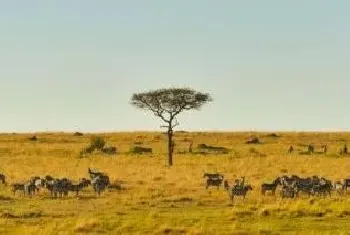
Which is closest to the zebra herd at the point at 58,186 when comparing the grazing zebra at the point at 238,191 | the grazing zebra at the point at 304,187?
the grazing zebra at the point at 238,191

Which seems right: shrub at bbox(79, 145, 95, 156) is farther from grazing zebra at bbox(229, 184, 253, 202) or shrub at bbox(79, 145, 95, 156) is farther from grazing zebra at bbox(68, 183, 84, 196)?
grazing zebra at bbox(229, 184, 253, 202)

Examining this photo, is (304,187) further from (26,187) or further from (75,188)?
(26,187)

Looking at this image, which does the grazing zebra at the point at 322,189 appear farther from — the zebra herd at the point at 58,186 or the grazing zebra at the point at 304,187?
the zebra herd at the point at 58,186

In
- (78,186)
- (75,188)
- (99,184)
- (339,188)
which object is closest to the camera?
(75,188)

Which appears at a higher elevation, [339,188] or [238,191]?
[238,191]

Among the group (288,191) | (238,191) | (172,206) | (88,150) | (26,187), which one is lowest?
(172,206)

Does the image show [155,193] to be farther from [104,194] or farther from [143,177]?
[143,177]

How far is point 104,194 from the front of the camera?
110 ft

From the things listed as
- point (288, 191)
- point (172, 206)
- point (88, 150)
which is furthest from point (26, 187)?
point (88, 150)

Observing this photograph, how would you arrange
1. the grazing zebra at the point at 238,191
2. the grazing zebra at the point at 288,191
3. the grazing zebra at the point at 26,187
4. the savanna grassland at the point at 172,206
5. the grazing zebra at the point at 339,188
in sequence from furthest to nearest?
the grazing zebra at the point at 339,188
the grazing zebra at the point at 26,187
the grazing zebra at the point at 288,191
the grazing zebra at the point at 238,191
the savanna grassland at the point at 172,206

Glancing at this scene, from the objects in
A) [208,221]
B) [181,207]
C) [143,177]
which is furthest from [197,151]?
[208,221]

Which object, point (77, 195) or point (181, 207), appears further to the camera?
point (77, 195)

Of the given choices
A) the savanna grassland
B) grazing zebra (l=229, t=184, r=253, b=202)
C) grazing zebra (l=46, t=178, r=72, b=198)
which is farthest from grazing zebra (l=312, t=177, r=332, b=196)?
grazing zebra (l=46, t=178, r=72, b=198)

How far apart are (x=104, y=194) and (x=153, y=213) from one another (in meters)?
7.85
